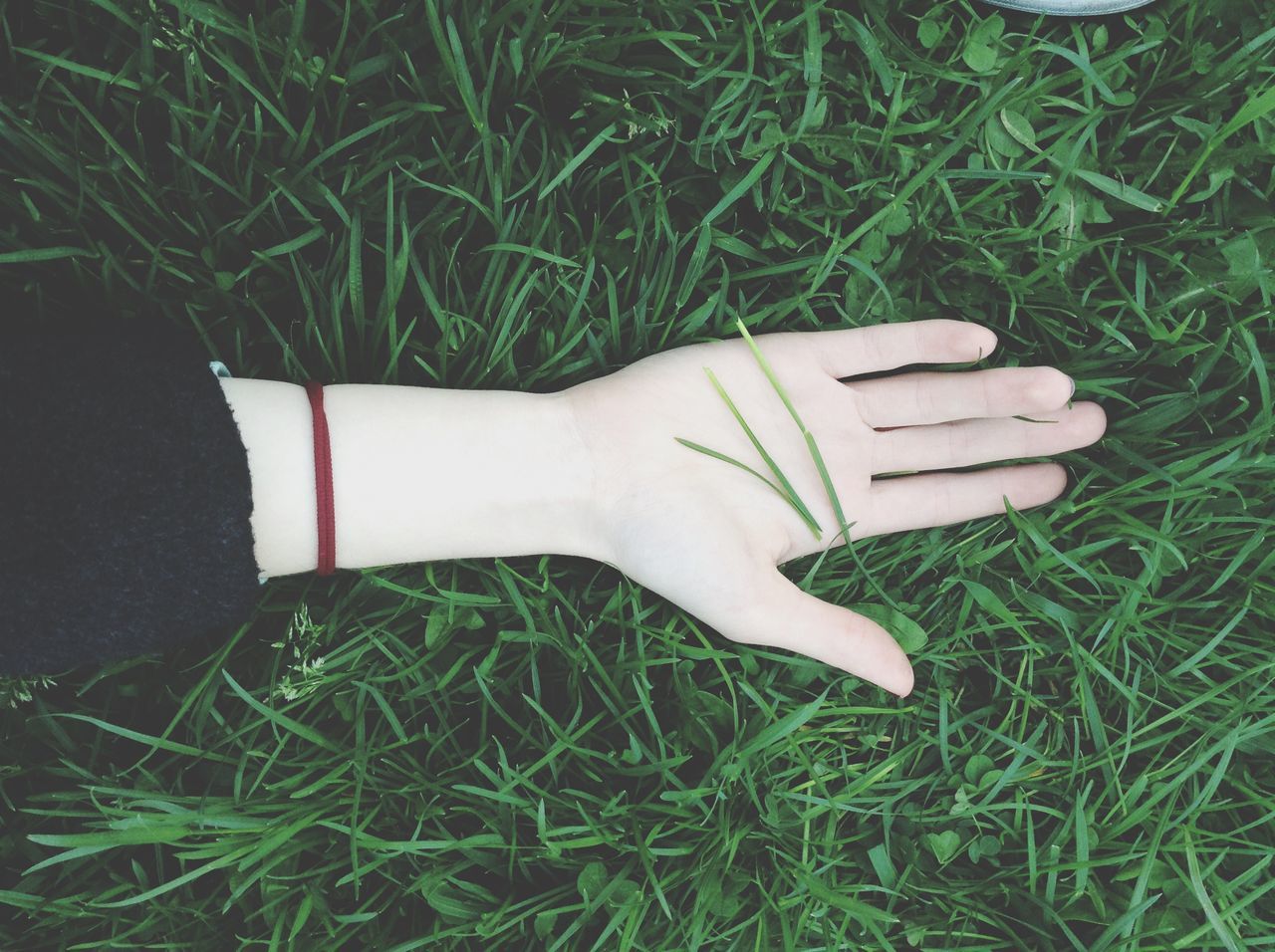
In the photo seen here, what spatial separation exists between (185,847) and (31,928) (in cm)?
35

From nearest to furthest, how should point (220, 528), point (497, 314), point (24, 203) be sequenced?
point (220, 528) → point (24, 203) → point (497, 314)

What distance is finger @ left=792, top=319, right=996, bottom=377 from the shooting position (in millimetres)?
1970

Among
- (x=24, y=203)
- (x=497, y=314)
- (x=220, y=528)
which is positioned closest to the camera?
(x=220, y=528)

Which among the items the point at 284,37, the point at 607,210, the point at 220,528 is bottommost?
the point at 220,528

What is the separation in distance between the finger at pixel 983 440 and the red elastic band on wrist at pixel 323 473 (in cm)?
120

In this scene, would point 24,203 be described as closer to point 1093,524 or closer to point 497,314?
point 497,314

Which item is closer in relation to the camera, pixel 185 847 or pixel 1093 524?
pixel 185 847

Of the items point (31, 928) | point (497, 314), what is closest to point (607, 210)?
point (497, 314)

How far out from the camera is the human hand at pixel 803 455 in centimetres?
190

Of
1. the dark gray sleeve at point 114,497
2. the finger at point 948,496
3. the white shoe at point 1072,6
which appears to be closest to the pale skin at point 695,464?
the finger at point 948,496

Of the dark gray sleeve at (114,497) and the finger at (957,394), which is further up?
the dark gray sleeve at (114,497)

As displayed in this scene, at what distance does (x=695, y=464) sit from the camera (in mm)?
1974

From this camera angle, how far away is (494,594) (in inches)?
79.8

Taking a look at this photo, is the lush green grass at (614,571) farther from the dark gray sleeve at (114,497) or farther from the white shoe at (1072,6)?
the dark gray sleeve at (114,497)
